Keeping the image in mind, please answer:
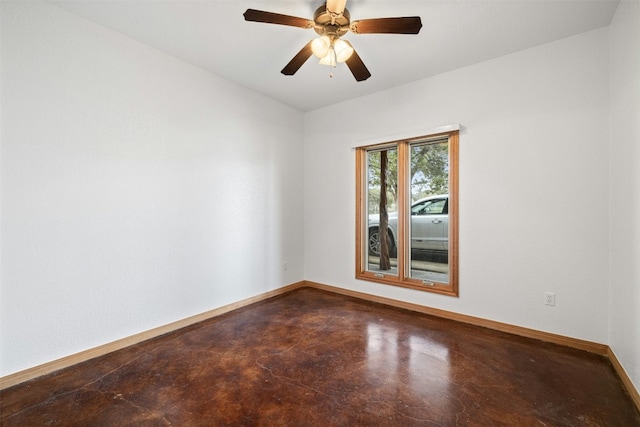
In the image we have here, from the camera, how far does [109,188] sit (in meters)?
2.38

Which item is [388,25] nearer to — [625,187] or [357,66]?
[357,66]

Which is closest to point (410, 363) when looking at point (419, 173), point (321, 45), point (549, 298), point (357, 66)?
point (549, 298)

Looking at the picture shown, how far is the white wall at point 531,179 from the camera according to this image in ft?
7.75

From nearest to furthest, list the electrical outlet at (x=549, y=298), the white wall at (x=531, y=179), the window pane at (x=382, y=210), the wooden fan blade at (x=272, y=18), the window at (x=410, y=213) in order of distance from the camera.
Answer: the wooden fan blade at (x=272, y=18) → the white wall at (x=531, y=179) → the electrical outlet at (x=549, y=298) → the window at (x=410, y=213) → the window pane at (x=382, y=210)

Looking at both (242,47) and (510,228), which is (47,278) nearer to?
(242,47)

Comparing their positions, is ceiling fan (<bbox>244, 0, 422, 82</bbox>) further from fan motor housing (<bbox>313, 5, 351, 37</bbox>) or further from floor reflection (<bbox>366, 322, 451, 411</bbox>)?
floor reflection (<bbox>366, 322, 451, 411</bbox>)

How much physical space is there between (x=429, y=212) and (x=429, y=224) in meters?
0.15

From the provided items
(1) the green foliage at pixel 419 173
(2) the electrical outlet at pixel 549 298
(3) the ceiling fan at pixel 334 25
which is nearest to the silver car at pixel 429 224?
(1) the green foliage at pixel 419 173

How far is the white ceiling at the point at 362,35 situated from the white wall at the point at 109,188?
0.29m

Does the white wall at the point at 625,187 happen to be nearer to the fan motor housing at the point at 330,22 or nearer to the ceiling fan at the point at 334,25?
the ceiling fan at the point at 334,25

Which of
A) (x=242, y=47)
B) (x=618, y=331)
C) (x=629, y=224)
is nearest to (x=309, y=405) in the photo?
(x=618, y=331)

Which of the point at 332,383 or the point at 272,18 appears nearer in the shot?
the point at 272,18

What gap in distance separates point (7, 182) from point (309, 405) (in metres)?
2.58

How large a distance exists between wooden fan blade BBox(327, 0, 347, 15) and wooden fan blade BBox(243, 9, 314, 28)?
0.18m
